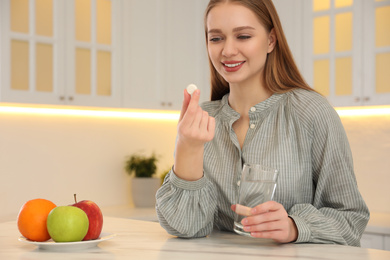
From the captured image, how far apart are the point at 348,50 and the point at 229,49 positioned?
1842mm

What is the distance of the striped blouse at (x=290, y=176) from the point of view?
4.68 ft

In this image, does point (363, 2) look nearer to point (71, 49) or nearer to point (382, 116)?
point (382, 116)

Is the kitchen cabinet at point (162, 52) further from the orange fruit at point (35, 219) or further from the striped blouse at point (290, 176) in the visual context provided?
the orange fruit at point (35, 219)

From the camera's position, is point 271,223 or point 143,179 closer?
point 271,223

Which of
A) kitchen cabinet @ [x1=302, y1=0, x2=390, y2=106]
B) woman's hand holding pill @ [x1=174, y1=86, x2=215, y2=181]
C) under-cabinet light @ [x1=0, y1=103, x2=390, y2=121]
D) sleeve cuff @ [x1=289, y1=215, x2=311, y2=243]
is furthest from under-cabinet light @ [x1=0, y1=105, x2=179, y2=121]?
sleeve cuff @ [x1=289, y1=215, x2=311, y2=243]

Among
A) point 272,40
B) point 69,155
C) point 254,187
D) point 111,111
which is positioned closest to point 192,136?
point 254,187

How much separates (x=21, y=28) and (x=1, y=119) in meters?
0.55

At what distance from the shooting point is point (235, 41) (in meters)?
1.55

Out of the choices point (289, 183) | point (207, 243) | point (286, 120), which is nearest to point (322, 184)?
point (289, 183)

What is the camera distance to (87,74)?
10.7ft

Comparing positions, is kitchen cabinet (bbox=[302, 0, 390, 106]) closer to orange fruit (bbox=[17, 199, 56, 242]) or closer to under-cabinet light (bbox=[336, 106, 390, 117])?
under-cabinet light (bbox=[336, 106, 390, 117])

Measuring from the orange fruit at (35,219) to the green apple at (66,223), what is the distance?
38 mm

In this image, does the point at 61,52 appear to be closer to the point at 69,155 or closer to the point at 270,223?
the point at 69,155

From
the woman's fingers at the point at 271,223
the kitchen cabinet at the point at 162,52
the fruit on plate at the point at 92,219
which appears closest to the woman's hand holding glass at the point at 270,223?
the woman's fingers at the point at 271,223
